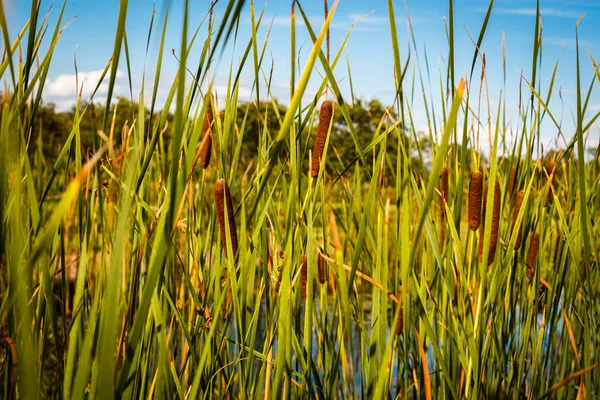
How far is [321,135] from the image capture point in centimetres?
77

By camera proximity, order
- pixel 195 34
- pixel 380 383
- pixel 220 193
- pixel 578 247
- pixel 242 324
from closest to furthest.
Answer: pixel 380 383 → pixel 220 193 → pixel 242 324 → pixel 195 34 → pixel 578 247

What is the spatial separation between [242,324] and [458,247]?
0.37m

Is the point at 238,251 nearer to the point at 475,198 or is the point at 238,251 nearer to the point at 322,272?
the point at 322,272

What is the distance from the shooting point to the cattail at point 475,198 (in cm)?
85

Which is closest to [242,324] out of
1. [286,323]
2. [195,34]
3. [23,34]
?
[286,323]

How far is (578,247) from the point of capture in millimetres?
1147

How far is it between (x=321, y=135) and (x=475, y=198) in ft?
0.91

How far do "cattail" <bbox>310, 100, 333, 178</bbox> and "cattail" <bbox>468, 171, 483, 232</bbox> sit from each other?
0.25 m

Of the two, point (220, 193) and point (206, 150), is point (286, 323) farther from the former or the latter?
point (206, 150)

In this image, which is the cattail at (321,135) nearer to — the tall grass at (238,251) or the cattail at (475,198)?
the tall grass at (238,251)

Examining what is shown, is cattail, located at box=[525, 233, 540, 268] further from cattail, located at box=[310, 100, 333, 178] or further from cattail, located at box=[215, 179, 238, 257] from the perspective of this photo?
cattail, located at box=[215, 179, 238, 257]

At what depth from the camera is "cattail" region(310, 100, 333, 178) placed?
2.53 ft

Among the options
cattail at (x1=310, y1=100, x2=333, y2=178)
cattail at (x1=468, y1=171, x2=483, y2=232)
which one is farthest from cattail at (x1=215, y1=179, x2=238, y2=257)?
cattail at (x1=468, y1=171, x2=483, y2=232)

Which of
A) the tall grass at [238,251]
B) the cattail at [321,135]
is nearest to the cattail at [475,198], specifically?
the tall grass at [238,251]
